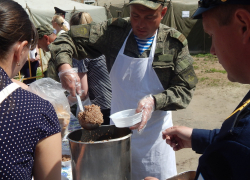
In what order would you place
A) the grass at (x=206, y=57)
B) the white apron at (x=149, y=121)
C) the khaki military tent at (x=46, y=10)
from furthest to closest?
the grass at (x=206, y=57), the khaki military tent at (x=46, y=10), the white apron at (x=149, y=121)

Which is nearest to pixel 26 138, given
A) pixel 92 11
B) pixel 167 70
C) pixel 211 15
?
pixel 211 15

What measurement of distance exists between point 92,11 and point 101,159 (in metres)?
12.2

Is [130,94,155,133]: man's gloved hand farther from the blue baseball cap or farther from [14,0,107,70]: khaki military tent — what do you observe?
[14,0,107,70]: khaki military tent

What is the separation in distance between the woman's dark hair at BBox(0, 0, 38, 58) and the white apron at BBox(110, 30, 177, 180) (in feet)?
3.46

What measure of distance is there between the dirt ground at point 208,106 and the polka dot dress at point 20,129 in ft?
9.58

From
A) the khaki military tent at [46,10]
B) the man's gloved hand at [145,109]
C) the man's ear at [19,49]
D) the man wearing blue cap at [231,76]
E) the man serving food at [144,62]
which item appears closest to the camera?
the man wearing blue cap at [231,76]

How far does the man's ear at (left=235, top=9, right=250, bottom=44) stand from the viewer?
2.38ft

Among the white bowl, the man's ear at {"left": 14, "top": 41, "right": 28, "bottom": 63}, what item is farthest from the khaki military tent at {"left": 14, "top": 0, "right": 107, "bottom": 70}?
the man's ear at {"left": 14, "top": 41, "right": 28, "bottom": 63}

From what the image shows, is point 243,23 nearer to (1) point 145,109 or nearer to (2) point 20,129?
(2) point 20,129

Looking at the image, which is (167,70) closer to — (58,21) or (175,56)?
(175,56)

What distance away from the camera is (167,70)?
2059 mm

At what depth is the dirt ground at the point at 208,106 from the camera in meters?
4.13

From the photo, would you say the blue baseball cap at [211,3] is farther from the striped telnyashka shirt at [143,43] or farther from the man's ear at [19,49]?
the striped telnyashka shirt at [143,43]

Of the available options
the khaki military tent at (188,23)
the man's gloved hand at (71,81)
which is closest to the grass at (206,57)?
the khaki military tent at (188,23)
